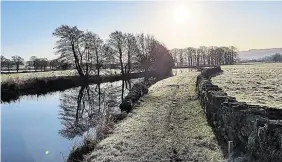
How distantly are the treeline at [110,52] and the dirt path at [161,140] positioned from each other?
155 ft

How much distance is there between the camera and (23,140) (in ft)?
68.5

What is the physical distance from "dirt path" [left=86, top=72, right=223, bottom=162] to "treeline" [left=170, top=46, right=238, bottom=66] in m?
142

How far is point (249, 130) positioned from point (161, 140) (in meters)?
4.85

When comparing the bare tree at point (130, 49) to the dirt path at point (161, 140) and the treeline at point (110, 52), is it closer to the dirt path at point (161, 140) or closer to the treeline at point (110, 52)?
the treeline at point (110, 52)

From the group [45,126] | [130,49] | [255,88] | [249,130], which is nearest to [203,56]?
[130,49]

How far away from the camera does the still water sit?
17.8 m

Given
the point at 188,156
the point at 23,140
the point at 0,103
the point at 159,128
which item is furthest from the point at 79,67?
the point at 188,156

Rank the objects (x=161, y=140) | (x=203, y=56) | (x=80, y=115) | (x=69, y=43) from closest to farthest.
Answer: (x=161, y=140) < (x=80, y=115) < (x=69, y=43) < (x=203, y=56)

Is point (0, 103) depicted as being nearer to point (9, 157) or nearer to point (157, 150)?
point (9, 157)

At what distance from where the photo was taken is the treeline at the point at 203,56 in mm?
163875

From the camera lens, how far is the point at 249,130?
10453 millimetres

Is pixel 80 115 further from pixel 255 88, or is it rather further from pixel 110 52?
pixel 110 52

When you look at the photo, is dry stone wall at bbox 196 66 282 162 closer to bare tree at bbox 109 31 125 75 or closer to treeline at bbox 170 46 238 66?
bare tree at bbox 109 31 125 75

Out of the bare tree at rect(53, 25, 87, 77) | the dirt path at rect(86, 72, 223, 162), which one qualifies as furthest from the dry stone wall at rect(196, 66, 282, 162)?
the bare tree at rect(53, 25, 87, 77)
